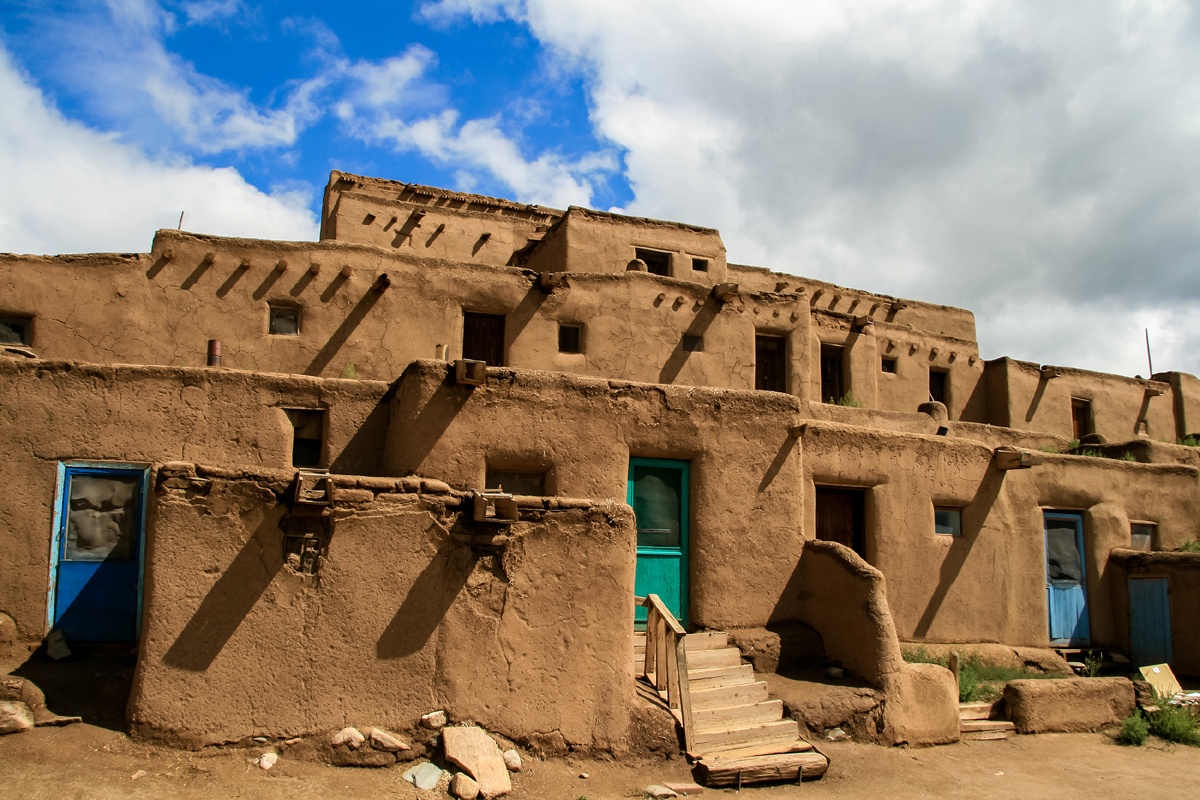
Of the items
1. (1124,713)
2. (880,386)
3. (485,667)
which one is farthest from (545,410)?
(880,386)

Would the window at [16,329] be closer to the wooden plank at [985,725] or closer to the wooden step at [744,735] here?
the wooden step at [744,735]

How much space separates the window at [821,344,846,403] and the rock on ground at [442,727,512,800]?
12.4 meters

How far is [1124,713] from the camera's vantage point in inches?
444

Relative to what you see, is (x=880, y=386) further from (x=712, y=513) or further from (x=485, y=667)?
(x=485, y=667)

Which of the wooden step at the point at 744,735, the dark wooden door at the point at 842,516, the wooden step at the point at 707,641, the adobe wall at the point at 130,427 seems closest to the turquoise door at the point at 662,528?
the wooden step at the point at 707,641

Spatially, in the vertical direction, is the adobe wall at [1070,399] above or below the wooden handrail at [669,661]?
above

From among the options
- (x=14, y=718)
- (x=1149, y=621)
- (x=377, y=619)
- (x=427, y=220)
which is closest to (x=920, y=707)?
(x=377, y=619)

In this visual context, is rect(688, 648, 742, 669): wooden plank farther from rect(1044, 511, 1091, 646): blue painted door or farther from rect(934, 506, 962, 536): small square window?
rect(1044, 511, 1091, 646): blue painted door

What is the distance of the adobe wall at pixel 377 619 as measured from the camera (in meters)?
7.18

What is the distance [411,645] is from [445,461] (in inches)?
90.8

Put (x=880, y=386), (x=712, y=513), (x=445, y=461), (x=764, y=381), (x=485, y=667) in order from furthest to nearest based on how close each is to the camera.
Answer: (x=880, y=386), (x=764, y=381), (x=712, y=513), (x=445, y=461), (x=485, y=667)

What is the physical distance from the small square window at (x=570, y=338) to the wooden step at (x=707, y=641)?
5.49 m

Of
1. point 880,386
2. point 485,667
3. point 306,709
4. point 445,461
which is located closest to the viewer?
point 306,709

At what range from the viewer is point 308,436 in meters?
10.2
